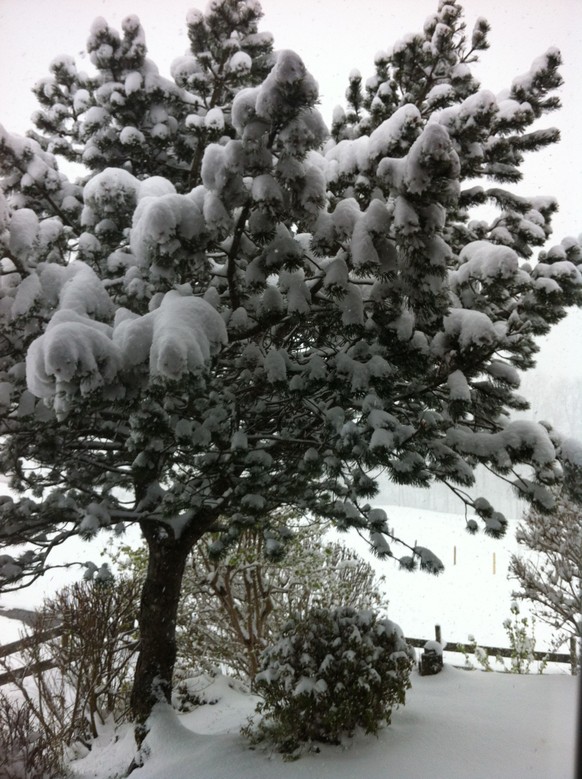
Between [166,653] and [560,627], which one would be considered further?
[560,627]

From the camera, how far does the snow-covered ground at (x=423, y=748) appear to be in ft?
9.39

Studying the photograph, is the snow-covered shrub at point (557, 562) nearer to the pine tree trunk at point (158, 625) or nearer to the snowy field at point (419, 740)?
the snowy field at point (419, 740)

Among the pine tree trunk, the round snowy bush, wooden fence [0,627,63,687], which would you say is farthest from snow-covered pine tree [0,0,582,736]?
wooden fence [0,627,63,687]

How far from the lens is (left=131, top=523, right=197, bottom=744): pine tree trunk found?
3912mm

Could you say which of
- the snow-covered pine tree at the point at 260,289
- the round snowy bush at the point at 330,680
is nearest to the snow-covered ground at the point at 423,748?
the round snowy bush at the point at 330,680

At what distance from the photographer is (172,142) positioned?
380 cm

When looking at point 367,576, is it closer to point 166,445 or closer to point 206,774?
point 206,774

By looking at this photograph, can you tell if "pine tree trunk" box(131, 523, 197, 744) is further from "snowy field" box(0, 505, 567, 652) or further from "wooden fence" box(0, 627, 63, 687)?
"snowy field" box(0, 505, 567, 652)

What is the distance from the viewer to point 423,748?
Result: 3.19 metres

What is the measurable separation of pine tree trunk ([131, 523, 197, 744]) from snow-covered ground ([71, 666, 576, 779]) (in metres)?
0.22

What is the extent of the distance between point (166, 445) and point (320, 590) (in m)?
5.11

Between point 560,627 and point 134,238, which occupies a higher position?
point 134,238

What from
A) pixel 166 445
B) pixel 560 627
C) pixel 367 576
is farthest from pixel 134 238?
Answer: pixel 560 627

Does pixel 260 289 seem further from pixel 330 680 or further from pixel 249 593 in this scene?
pixel 249 593
